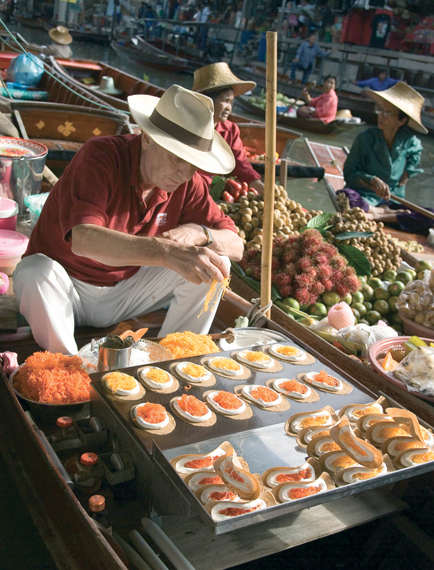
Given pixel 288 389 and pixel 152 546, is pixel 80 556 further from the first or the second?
pixel 288 389

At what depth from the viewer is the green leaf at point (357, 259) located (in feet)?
11.0

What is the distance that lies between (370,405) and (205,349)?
72cm

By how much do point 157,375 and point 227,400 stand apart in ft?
0.83

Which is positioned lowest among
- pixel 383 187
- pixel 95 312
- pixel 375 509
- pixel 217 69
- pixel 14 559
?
pixel 14 559

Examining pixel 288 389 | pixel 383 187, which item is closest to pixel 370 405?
pixel 288 389

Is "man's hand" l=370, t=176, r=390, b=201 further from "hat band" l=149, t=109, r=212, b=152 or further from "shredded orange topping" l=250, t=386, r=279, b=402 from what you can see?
"shredded orange topping" l=250, t=386, r=279, b=402

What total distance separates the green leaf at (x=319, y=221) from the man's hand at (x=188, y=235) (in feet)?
4.81

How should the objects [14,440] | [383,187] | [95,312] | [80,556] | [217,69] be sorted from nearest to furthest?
[80,556] < [14,440] < [95,312] < [217,69] < [383,187]

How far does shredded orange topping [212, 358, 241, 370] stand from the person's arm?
0.99 ft

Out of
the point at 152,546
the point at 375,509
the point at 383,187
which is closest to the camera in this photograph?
the point at 152,546

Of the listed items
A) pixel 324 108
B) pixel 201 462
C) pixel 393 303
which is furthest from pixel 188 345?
pixel 324 108

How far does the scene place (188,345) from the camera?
2150 mm

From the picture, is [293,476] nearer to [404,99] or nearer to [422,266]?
[422,266]

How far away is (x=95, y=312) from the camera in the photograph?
8.21ft
